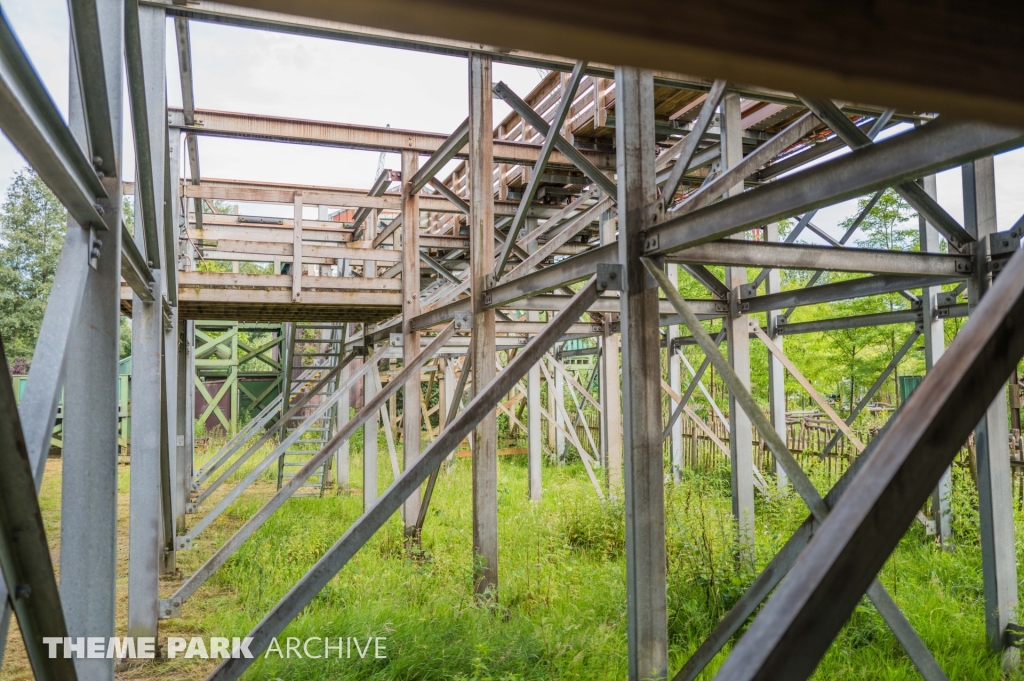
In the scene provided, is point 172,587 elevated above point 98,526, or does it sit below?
→ below

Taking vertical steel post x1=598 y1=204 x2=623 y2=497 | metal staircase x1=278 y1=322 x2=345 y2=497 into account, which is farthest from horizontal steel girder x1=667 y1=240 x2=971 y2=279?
metal staircase x1=278 y1=322 x2=345 y2=497

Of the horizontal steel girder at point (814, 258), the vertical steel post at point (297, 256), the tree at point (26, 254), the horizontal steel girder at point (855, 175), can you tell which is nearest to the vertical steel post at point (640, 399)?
the horizontal steel girder at point (814, 258)

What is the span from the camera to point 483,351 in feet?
18.9

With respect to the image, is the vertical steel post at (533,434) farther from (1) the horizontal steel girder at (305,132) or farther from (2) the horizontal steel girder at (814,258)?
(2) the horizontal steel girder at (814,258)

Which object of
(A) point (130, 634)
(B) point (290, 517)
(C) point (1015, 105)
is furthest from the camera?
(B) point (290, 517)

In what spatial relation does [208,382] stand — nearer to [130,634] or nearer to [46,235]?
[130,634]

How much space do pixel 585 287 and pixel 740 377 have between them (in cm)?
293

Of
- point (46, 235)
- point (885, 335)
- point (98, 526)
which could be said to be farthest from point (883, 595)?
point (885, 335)

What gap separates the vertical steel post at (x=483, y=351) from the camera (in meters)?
5.71

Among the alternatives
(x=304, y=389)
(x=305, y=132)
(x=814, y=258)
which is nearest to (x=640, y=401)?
(x=814, y=258)

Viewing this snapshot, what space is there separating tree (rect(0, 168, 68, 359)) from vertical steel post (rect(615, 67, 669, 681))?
2.63 meters

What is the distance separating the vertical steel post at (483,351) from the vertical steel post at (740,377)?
86.2 inches

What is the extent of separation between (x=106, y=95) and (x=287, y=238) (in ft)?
25.5

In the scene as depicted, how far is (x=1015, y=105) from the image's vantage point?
0.63 meters
